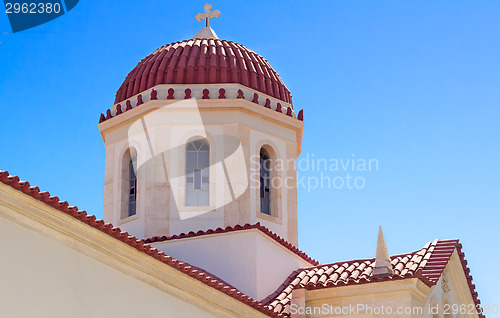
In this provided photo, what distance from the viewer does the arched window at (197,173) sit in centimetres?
1856

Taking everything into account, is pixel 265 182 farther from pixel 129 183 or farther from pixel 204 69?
pixel 129 183

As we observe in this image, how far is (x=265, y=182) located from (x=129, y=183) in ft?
11.2

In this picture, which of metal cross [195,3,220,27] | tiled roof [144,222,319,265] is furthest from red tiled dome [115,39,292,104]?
tiled roof [144,222,319,265]

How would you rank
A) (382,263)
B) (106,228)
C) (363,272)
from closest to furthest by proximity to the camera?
(106,228) < (382,263) < (363,272)

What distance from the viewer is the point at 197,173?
1877 cm

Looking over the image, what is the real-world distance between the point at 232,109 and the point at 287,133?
1770 millimetres

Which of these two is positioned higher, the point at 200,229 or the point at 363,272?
the point at 200,229

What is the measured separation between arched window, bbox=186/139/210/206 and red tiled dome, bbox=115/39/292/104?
169 centimetres

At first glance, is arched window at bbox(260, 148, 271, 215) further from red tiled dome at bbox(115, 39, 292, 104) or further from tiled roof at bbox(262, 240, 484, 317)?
tiled roof at bbox(262, 240, 484, 317)

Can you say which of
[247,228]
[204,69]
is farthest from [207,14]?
[247,228]

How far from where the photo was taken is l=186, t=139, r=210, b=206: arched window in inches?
731

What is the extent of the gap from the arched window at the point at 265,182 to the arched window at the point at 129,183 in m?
A: 3.13

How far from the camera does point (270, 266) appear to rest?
1673 cm

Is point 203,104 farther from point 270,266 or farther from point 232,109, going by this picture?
point 270,266
